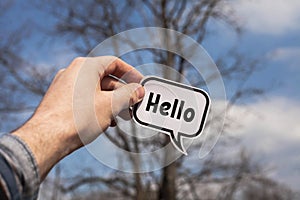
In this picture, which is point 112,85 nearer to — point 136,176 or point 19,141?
point 19,141

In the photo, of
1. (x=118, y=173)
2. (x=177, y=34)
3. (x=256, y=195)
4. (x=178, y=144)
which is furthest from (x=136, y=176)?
(x=178, y=144)

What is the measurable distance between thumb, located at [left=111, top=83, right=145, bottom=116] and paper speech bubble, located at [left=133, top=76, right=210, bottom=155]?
0.6 inches

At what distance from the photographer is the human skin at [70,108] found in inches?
17.1

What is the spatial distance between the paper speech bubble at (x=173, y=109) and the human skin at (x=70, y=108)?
23mm

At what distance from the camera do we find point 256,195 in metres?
5.71

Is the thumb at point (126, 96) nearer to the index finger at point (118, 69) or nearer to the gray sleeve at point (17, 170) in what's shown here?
the index finger at point (118, 69)

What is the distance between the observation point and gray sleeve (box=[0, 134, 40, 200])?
332mm

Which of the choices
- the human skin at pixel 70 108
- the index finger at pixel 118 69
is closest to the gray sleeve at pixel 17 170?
the human skin at pixel 70 108

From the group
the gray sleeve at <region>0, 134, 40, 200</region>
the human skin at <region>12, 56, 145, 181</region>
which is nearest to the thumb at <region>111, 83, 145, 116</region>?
the human skin at <region>12, 56, 145, 181</region>

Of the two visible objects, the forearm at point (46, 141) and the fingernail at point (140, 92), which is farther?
the fingernail at point (140, 92)

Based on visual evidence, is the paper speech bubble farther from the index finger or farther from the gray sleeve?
the gray sleeve

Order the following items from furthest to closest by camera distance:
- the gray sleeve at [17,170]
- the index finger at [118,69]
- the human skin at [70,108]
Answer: the index finger at [118,69] < the human skin at [70,108] < the gray sleeve at [17,170]

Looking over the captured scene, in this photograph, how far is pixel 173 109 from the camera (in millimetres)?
661

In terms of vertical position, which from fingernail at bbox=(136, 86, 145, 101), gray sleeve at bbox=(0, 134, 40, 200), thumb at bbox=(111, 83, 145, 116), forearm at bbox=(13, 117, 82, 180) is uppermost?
fingernail at bbox=(136, 86, 145, 101)
